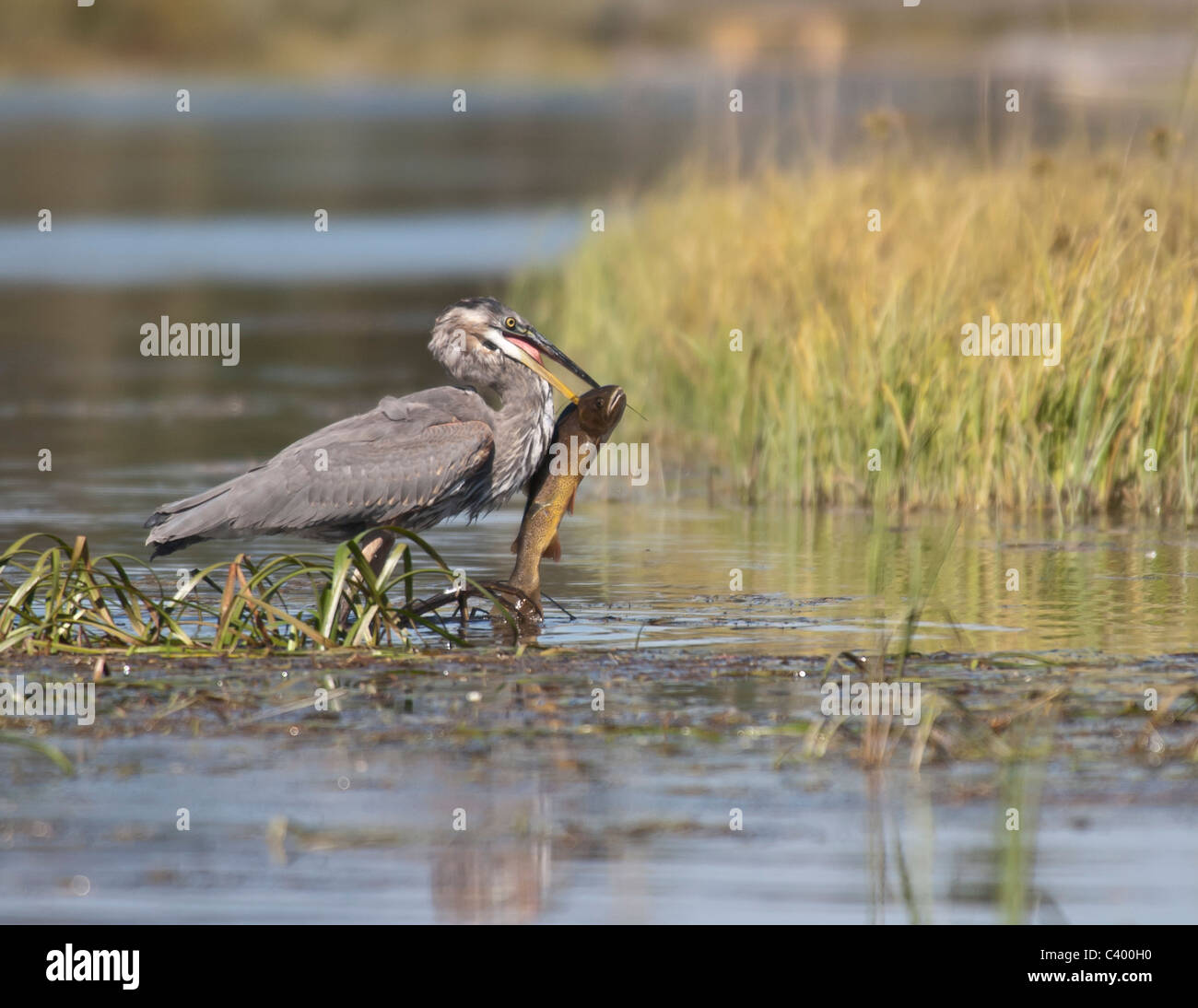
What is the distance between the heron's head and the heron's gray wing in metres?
0.28

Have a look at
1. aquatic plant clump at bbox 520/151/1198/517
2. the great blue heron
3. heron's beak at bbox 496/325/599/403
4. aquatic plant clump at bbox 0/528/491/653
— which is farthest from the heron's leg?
aquatic plant clump at bbox 520/151/1198/517

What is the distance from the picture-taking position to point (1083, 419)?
11438 millimetres

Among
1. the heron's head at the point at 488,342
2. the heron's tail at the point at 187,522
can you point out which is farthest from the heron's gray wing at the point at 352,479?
the heron's head at the point at 488,342

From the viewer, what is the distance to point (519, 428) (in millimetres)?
9750

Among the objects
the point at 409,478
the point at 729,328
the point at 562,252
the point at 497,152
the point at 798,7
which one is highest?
the point at 798,7

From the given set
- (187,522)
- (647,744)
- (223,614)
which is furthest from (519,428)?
(647,744)

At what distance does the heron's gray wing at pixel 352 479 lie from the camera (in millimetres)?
9383

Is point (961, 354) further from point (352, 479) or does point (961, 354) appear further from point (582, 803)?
point (582, 803)

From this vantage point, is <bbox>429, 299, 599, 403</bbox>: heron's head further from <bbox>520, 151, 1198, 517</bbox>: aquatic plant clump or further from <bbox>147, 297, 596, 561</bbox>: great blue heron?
<bbox>520, 151, 1198, 517</bbox>: aquatic plant clump

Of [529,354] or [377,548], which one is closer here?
[377,548]

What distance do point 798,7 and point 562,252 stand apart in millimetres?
45611

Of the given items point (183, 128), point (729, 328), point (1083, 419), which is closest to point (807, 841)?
point (1083, 419)

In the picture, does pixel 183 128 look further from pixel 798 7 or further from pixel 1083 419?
pixel 1083 419

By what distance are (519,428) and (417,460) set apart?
53 centimetres
